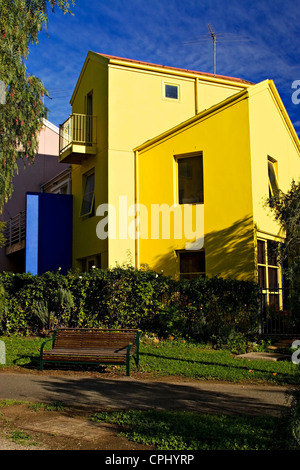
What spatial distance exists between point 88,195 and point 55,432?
13362 millimetres

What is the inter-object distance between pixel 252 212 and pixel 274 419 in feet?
28.0

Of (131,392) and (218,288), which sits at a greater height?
(218,288)

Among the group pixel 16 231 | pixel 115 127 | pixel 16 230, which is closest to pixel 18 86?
pixel 115 127

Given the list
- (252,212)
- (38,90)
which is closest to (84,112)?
(38,90)

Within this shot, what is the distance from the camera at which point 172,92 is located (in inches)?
719

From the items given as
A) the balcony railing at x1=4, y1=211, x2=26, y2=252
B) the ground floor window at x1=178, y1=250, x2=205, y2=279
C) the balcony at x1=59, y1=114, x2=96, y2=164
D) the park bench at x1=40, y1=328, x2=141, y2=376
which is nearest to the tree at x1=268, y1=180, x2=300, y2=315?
the ground floor window at x1=178, y1=250, x2=205, y2=279

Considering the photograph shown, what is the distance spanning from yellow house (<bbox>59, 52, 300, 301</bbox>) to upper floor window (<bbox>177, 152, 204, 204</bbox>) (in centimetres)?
3

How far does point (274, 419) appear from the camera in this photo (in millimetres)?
5883

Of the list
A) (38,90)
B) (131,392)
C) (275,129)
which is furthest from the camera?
(275,129)

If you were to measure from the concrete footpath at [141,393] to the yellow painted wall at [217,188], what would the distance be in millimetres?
5901

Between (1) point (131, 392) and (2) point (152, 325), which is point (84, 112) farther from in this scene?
(1) point (131, 392)

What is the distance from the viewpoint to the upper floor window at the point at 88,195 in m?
17.9

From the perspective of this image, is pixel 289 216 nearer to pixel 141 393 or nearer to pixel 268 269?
pixel 268 269
